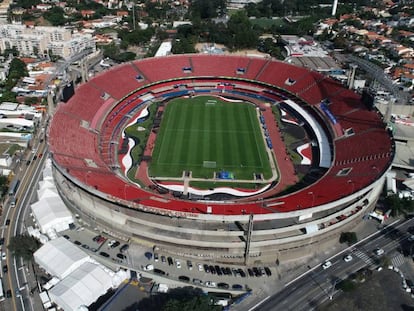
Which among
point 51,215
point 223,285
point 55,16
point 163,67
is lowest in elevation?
point 223,285

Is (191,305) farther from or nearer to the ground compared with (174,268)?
farther from the ground

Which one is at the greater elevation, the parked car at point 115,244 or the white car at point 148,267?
the parked car at point 115,244

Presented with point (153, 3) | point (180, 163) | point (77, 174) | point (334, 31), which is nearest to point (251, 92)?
point (180, 163)

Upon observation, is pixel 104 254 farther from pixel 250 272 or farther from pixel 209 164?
pixel 209 164

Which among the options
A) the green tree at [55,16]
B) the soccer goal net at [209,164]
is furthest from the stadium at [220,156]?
the green tree at [55,16]

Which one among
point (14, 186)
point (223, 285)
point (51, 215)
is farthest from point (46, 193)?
point (223, 285)

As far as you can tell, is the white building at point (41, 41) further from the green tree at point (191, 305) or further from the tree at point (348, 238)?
the green tree at point (191, 305)

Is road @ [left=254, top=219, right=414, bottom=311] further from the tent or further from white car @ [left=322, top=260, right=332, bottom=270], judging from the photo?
the tent
